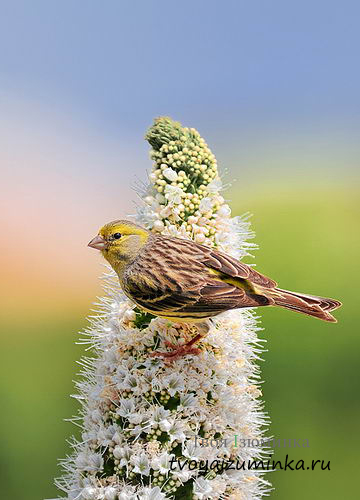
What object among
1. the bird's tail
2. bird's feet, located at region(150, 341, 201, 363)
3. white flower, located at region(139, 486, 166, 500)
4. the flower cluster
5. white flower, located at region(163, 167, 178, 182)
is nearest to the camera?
white flower, located at region(139, 486, 166, 500)

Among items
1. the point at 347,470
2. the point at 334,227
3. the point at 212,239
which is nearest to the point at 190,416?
the point at 212,239

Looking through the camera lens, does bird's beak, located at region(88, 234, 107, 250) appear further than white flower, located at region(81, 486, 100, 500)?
Yes

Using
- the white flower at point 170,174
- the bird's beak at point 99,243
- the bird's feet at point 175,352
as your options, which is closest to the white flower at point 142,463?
the bird's feet at point 175,352

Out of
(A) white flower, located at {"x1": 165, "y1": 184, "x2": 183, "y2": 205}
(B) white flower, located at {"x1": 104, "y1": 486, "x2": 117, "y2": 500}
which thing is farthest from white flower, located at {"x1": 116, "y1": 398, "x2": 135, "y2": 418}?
(A) white flower, located at {"x1": 165, "y1": 184, "x2": 183, "y2": 205}

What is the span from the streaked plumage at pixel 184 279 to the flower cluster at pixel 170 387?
129 millimetres

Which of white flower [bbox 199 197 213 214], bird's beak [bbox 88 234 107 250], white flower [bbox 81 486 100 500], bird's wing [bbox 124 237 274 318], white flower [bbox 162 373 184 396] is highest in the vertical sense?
white flower [bbox 199 197 213 214]

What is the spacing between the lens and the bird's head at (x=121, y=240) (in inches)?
125

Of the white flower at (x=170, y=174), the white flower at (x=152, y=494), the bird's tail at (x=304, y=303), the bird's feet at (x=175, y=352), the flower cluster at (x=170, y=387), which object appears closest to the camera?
the white flower at (x=152, y=494)

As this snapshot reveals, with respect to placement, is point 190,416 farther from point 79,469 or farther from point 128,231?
point 128,231

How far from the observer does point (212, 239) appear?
323cm

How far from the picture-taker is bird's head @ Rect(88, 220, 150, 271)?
125 inches

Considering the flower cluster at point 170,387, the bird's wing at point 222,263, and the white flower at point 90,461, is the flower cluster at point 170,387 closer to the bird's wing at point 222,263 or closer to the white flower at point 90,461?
the white flower at point 90,461

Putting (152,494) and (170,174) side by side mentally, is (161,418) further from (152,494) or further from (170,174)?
(170,174)

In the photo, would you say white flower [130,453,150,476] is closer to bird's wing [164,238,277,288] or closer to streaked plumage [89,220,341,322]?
streaked plumage [89,220,341,322]
